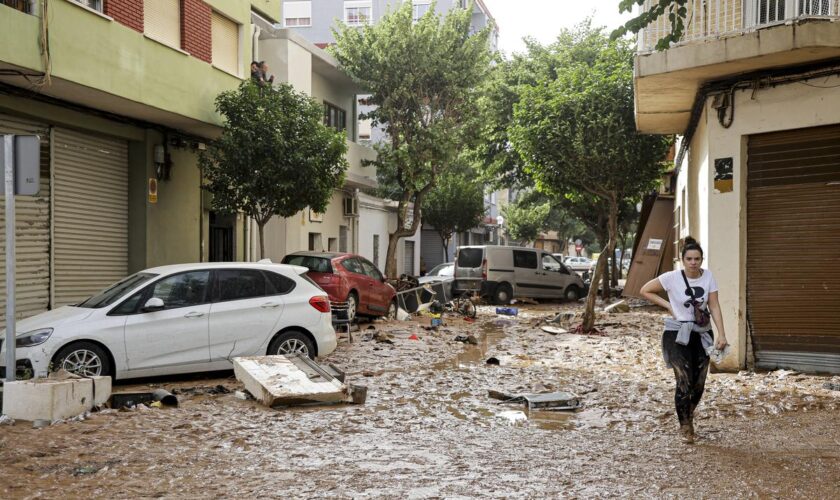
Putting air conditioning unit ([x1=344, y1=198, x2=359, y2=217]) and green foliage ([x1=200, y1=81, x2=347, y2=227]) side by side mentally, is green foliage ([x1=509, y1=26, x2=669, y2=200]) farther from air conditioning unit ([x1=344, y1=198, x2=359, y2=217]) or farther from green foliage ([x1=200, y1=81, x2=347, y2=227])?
air conditioning unit ([x1=344, y1=198, x2=359, y2=217])

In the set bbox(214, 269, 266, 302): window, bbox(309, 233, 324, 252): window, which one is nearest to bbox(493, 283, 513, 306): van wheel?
bbox(309, 233, 324, 252): window

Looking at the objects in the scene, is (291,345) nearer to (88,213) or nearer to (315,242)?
(88,213)

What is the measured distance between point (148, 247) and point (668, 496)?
1267cm

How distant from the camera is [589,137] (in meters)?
19.2

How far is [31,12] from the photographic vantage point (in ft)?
36.5

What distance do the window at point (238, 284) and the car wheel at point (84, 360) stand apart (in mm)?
1519

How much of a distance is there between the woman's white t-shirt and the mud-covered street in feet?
3.63

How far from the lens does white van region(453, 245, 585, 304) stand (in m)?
24.5

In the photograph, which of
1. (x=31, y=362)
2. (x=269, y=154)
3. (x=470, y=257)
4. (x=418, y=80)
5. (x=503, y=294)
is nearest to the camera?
(x=31, y=362)

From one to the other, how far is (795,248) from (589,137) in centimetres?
962

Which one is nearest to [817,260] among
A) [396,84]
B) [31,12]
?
[31,12]

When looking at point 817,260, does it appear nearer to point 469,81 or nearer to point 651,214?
point 651,214

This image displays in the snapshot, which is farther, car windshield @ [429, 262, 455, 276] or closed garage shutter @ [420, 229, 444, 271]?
closed garage shutter @ [420, 229, 444, 271]

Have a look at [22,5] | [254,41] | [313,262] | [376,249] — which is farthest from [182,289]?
[376,249]
